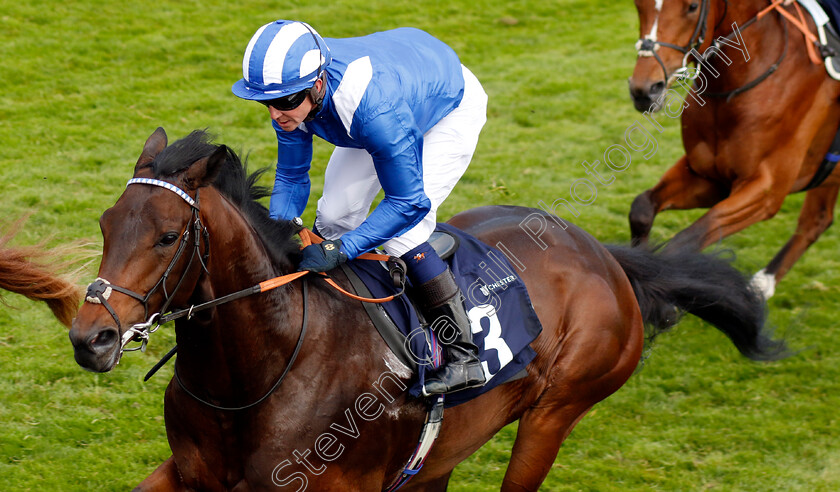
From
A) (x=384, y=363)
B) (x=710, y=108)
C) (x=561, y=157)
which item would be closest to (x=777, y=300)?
(x=710, y=108)

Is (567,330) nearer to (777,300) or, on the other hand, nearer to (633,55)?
(777,300)

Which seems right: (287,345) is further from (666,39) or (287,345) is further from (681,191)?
(681,191)

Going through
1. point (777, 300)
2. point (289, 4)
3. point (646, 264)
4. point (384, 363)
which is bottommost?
point (777, 300)

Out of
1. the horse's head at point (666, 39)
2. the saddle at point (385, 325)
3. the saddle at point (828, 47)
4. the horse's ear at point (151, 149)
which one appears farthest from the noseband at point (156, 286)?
the saddle at point (828, 47)

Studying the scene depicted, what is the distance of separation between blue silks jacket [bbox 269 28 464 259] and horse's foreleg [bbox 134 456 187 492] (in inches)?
39.7

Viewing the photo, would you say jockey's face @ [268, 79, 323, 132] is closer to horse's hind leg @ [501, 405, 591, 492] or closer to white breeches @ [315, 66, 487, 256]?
white breeches @ [315, 66, 487, 256]

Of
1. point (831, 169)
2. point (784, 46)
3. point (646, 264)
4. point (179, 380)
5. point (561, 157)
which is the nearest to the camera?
point (179, 380)

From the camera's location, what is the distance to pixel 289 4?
37.1ft

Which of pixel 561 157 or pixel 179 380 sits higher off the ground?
pixel 179 380

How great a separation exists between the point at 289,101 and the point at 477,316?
1145mm

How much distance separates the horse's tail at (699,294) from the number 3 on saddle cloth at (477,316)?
0.88 meters

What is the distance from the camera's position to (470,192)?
7.80 meters

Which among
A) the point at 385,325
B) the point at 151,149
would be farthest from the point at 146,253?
the point at 385,325

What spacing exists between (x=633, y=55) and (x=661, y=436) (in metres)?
7.00
